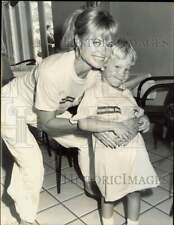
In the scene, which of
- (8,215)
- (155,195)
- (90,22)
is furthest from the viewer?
(8,215)

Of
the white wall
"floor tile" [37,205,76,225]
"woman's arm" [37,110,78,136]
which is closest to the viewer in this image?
the white wall

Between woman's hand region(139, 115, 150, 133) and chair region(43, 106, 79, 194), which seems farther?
chair region(43, 106, 79, 194)

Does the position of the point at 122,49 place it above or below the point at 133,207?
above

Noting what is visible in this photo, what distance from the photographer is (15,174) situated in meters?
0.82

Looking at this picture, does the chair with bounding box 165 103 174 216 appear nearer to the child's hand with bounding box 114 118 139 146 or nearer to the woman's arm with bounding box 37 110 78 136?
the child's hand with bounding box 114 118 139 146

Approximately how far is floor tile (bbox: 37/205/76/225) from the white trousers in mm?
29

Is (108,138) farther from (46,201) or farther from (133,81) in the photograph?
(46,201)

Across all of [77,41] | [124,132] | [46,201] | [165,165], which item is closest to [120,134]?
[124,132]

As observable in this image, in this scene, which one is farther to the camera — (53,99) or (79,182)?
(79,182)

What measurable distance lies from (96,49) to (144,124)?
0.18 metres

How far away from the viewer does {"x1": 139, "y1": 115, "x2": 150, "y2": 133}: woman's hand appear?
65cm

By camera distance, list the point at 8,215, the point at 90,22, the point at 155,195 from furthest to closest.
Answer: the point at 8,215 → the point at 155,195 → the point at 90,22

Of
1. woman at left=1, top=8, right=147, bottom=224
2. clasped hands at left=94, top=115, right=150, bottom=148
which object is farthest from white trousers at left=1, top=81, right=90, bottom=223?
clasped hands at left=94, top=115, right=150, bottom=148

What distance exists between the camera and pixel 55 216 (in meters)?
0.82
